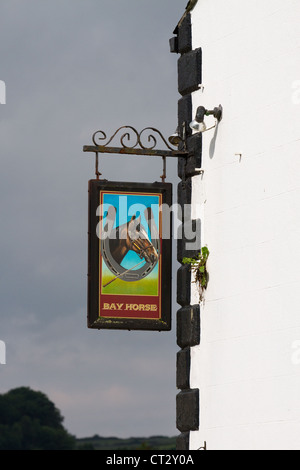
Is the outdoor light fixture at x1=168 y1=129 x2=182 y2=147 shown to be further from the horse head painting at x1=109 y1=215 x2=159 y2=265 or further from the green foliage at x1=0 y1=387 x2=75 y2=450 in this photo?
the green foliage at x1=0 y1=387 x2=75 y2=450

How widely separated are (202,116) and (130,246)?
1945mm

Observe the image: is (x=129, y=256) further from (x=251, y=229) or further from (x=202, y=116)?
(x=202, y=116)

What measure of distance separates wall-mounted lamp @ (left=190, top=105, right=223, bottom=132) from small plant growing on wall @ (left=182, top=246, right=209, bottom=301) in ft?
5.09

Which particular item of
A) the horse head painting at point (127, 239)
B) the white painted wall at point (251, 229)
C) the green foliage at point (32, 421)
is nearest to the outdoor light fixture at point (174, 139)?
the white painted wall at point (251, 229)

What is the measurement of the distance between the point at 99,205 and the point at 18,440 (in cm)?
10366

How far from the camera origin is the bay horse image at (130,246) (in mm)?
18938

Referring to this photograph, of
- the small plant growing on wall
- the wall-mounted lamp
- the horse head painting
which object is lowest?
the small plant growing on wall

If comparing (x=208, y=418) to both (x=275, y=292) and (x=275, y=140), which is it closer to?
(x=275, y=292)

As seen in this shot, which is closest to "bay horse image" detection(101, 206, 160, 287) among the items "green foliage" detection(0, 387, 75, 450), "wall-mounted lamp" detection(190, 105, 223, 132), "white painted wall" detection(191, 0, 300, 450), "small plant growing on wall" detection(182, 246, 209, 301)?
"small plant growing on wall" detection(182, 246, 209, 301)

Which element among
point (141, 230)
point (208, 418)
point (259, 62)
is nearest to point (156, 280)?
point (141, 230)

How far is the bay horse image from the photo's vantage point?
1894 centimetres

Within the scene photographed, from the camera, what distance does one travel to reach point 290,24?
17.3 metres

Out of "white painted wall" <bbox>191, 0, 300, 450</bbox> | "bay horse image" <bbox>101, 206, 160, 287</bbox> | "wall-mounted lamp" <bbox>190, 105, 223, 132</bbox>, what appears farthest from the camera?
"bay horse image" <bbox>101, 206, 160, 287</bbox>

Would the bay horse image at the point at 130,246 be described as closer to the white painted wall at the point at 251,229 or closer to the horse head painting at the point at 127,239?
the horse head painting at the point at 127,239
